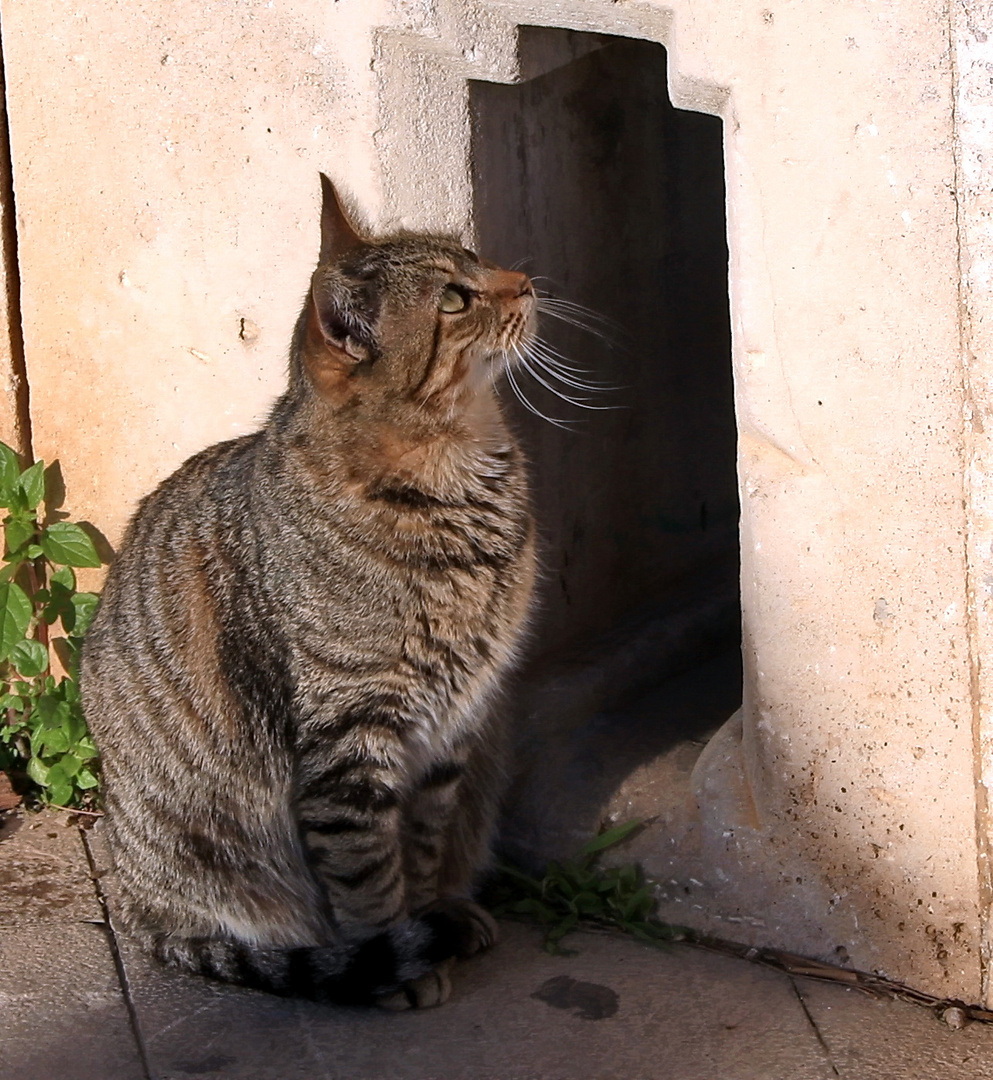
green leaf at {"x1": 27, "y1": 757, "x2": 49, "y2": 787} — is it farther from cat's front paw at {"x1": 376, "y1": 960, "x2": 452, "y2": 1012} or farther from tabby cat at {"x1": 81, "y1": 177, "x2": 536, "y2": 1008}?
cat's front paw at {"x1": 376, "y1": 960, "x2": 452, "y2": 1012}

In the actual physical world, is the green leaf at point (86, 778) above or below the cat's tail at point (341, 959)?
above

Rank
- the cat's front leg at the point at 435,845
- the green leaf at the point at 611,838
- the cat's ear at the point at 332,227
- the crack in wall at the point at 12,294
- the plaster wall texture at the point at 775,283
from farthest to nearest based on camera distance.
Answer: the crack in wall at the point at 12,294, the green leaf at the point at 611,838, the cat's front leg at the point at 435,845, the cat's ear at the point at 332,227, the plaster wall texture at the point at 775,283

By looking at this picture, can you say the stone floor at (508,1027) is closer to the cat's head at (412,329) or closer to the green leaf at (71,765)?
the green leaf at (71,765)

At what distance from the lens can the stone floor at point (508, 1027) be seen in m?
2.71

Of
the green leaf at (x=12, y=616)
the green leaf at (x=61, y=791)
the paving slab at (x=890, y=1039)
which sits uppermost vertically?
the green leaf at (x=12, y=616)

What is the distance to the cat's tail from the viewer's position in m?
2.85

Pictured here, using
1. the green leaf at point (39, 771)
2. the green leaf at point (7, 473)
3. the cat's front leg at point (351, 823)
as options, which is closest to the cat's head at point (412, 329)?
the cat's front leg at point (351, 823)

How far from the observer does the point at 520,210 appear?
3510mm

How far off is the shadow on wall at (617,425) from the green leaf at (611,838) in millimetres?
Answer: 91

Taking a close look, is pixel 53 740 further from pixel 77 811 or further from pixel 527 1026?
pixel 527 1026

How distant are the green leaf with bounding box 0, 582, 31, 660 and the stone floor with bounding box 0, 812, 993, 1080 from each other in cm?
88

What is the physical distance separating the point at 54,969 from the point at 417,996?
2.77 ft

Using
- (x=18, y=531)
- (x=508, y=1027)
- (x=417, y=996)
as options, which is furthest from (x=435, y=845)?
(x=18, y=531)

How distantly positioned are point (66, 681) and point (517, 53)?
2.10 meters
